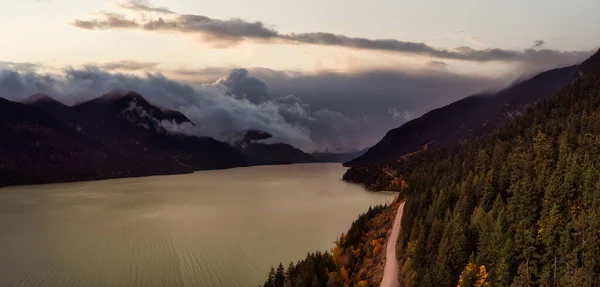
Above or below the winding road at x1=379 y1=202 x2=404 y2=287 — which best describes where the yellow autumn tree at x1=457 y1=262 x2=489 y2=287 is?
above

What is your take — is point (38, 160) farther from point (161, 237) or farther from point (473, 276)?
point (473, 276)

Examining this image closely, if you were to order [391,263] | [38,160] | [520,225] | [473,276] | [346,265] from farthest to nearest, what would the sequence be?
[38,160]
[346,265]
[391,263]
[520,225]
[473,276]

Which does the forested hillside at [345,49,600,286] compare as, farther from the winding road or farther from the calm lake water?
the calm lake water

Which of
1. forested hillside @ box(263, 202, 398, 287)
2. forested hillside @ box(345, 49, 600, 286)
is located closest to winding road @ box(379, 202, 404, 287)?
forested hillside @ box(263, 202, 398, 287)

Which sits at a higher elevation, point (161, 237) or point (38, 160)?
point (38, 160)

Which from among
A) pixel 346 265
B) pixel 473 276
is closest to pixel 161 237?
pixel 346 265

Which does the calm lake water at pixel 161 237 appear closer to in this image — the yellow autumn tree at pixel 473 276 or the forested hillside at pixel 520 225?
the forested hillside at pixel 520 225

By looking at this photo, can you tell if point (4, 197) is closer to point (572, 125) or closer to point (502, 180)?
point (502, 180)

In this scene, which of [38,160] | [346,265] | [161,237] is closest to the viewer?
[346,265]

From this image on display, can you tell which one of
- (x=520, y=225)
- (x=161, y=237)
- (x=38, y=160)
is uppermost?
(x=38, y=160)
